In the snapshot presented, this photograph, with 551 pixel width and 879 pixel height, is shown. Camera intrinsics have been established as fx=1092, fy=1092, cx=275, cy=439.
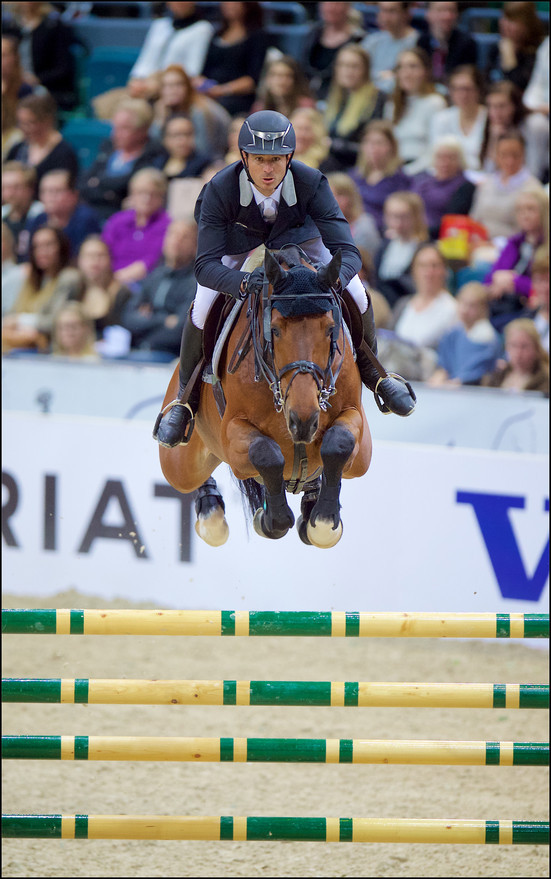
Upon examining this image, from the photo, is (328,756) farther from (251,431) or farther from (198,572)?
(198,572)

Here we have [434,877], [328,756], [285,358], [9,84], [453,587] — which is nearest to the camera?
[285,358]

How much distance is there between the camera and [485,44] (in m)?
9.57

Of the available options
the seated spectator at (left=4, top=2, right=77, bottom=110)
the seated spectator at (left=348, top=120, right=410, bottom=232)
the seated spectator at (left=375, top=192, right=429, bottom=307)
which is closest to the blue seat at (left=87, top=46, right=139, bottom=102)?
the seated spectator at (left=4, top=2, right=77, bottom=110)

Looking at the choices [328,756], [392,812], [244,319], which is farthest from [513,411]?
[244,319]

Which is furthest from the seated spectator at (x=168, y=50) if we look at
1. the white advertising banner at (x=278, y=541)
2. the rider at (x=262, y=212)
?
the rider at (x=262, y=212)

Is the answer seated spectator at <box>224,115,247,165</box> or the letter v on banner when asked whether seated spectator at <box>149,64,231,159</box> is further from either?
the letter v on banner

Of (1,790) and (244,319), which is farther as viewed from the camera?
(1,790)

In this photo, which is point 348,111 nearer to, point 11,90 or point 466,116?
point 466,116

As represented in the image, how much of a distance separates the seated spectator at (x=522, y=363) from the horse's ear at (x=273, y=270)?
459 cm

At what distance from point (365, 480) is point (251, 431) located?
5.03 meters

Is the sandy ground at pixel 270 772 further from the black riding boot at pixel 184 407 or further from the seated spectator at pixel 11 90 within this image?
the seated spectator at pixel 11 90

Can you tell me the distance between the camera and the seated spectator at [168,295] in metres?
7.23

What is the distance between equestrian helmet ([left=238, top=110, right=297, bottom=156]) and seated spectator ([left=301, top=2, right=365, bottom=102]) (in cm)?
657

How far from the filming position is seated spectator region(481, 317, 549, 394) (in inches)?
291
